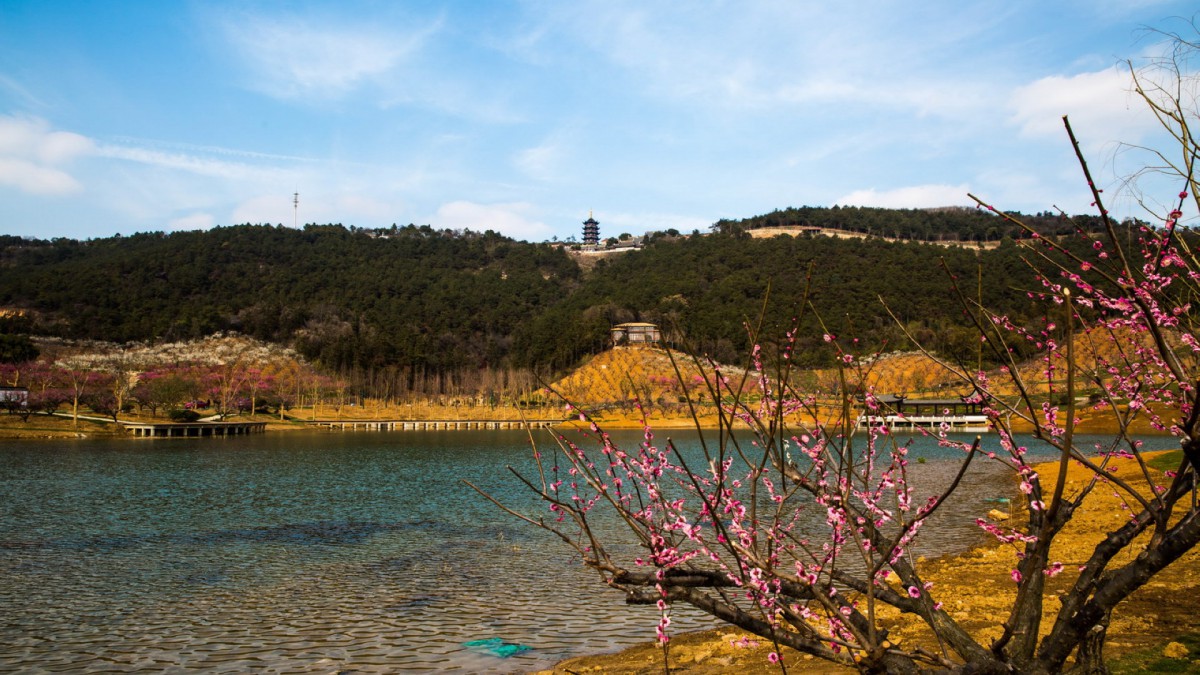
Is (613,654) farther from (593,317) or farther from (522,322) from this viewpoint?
(522,322)

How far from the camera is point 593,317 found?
5032 inches

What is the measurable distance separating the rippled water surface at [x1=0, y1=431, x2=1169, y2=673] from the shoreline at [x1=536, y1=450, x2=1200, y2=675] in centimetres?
95

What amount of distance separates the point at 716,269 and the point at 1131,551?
141275 mm

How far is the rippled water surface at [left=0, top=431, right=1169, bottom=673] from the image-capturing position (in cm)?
1095

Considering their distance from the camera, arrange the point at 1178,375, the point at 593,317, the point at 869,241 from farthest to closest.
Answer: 1. the point at 869,241
2. the point at 593,317
3. the point at 1178,375

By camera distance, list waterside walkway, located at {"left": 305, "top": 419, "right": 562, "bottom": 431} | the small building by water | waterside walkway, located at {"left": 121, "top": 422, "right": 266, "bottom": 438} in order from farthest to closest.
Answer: the small building by water → waterside walkway, located at {"left": 305, "top": 419, "right": 562, "bottom": 431} → waterside walkway, located at {"left": 121, "top": 422, "right": 266, "bottom": 438}

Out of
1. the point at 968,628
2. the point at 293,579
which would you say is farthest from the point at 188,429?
the point at 968,628

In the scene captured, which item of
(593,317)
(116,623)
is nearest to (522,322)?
(593,317)

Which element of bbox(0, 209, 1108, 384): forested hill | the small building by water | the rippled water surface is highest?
bbox(0, 209, 1108, 384): forested hill

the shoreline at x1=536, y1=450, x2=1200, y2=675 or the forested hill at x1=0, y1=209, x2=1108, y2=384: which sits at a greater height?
the forested hill at x1=0, y1=209, x2=1108, y2=384

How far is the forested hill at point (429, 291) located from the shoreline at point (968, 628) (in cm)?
8092

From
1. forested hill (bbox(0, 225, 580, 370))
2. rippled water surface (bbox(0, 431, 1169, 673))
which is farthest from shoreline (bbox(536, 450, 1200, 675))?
forested hill (bbox(0, 225, 580, 370))

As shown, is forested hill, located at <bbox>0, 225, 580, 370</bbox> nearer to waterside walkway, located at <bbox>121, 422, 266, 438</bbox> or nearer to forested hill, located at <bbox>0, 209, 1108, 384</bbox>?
forested hill, located at <bbox>0, 209, 1108, 384</bbox>

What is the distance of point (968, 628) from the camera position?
395 inches
